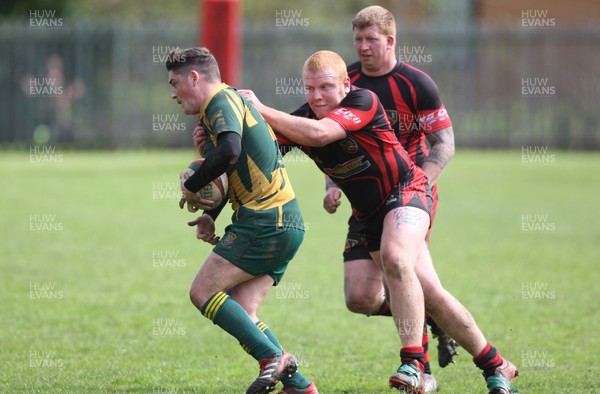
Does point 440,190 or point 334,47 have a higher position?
point 334,47

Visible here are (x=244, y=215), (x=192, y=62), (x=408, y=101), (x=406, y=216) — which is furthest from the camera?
(x=408, y=101)

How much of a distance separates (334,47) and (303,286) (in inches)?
613

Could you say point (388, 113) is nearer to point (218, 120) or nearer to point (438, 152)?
point (438, 152)

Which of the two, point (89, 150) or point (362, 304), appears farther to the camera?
point (89, 150)

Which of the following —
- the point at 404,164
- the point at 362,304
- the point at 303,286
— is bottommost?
the point at 303,286

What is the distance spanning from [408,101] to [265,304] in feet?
11.2

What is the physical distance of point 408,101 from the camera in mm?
6859

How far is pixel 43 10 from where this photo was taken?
108ft

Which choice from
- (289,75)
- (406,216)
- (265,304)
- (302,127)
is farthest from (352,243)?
(289,75)

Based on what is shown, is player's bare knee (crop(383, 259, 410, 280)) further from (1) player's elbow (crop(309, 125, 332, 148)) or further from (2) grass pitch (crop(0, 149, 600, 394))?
(2) grass pitch (crop(0, 149, 600, 394))

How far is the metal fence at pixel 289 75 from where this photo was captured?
25250mm

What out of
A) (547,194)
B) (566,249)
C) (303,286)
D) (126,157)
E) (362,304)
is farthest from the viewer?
(126,157)

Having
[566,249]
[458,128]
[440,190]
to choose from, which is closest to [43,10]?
[458,128]

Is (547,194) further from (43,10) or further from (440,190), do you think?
(43,10)
